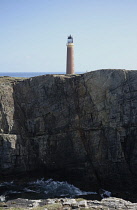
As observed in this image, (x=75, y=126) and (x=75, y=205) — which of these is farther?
(x=75, y=126)

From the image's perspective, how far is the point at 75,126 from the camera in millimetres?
40281

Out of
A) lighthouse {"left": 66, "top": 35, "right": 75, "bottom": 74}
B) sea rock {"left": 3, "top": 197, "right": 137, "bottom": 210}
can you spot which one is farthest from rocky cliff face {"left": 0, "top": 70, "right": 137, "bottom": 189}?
lighthouse {"left": 66, "top": 35, "right": 75, "bottom": 74}

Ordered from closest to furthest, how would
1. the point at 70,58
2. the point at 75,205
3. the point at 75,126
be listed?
the point at 75,205 → the point at 75,126 → the point at 70,58

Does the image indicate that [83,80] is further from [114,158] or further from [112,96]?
[114,158]

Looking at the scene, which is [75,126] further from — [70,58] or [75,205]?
[70,58]

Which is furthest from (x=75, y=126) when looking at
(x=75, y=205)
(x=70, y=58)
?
(x=70, y=58)

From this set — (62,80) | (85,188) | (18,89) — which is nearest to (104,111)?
(62,80)

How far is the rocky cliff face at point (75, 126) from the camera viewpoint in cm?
3825

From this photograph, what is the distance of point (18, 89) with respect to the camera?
4244cm

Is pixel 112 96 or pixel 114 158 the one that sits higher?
pixel 112 96

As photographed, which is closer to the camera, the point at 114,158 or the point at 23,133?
the point at 114,158

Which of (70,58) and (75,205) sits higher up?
(70,58)

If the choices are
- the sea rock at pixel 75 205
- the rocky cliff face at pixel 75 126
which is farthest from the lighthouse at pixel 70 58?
the sea rock at pixel 75 205

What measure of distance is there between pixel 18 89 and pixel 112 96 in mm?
14144
